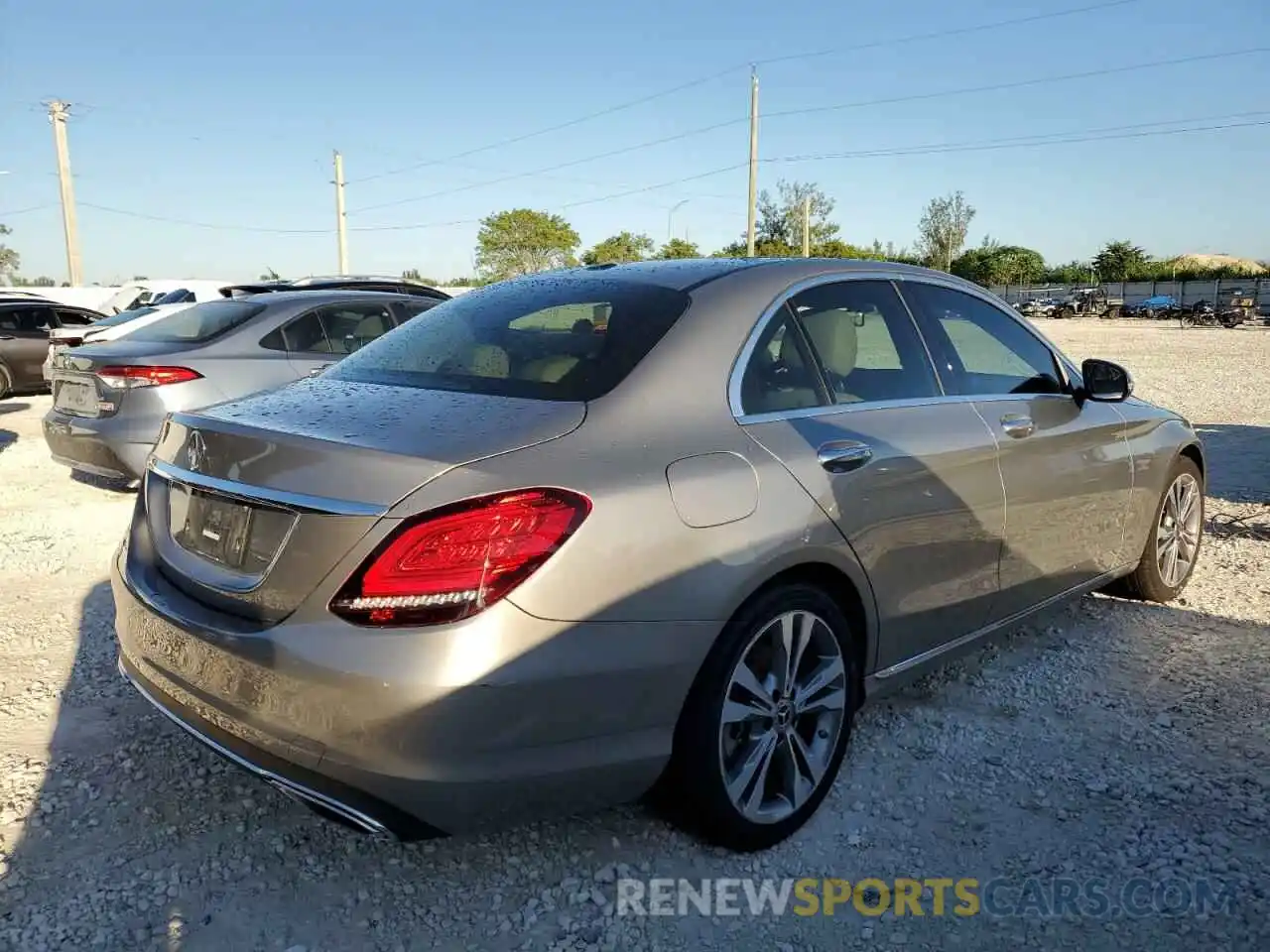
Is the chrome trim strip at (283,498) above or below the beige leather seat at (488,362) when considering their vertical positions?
below

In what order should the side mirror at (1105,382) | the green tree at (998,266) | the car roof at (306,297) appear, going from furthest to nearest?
the green tree at (998,266), the car roof at (306,297), the side mirror at (1105,382)

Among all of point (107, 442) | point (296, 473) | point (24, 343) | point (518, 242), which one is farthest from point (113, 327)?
point (518, 242)

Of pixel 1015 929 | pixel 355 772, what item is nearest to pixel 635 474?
pixel 355 772

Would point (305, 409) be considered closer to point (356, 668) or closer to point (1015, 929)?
point (356, 668)

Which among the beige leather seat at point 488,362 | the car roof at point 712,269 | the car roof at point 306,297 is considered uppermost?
the car roof at point 712,269

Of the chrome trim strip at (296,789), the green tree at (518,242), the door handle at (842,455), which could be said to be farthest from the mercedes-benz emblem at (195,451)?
the green tree at (518,242)

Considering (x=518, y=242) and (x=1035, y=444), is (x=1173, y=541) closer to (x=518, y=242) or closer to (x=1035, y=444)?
(x=1035, y=444)

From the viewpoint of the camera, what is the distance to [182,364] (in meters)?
6.17

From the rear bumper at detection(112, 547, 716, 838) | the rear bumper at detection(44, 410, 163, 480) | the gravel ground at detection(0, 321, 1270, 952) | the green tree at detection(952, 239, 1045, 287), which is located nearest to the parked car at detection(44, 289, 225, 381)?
the rear bumper at detection(44, 410, 163, 480)

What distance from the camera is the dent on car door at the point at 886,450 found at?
2643mm

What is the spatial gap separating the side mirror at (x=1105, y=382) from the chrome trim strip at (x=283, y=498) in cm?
302

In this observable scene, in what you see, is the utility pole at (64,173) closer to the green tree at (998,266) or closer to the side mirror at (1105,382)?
the side mirror at (1105,382)

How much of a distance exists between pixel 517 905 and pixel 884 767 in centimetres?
127

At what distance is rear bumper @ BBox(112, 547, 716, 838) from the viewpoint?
1.93 m
